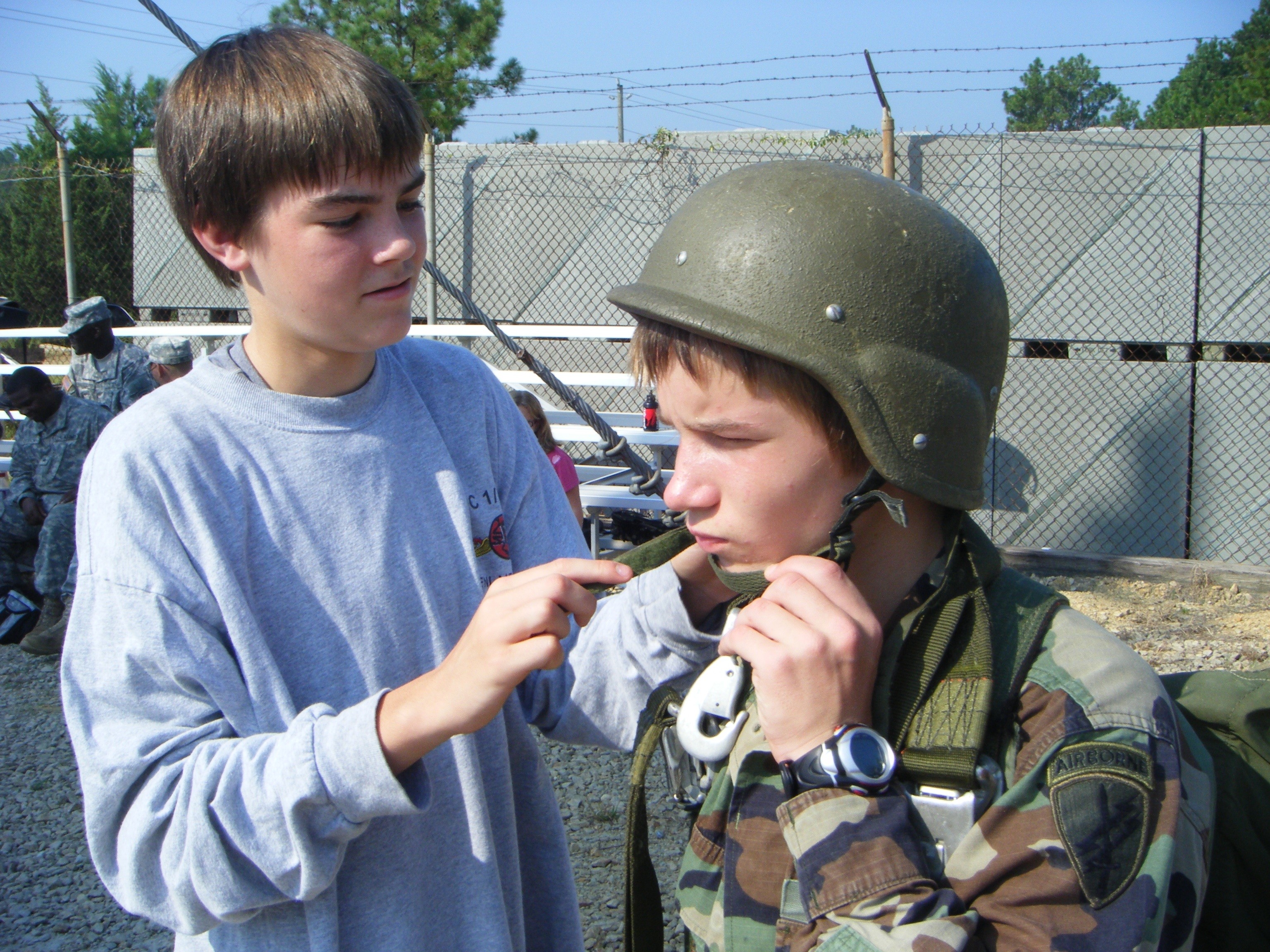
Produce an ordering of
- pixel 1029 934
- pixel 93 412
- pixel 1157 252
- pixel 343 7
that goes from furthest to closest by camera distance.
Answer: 1. pixel 343 7
2. pixel 1157 252
3. pixel 93 412
4. pixel 1029 934

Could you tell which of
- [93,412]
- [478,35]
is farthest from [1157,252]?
[478,35]

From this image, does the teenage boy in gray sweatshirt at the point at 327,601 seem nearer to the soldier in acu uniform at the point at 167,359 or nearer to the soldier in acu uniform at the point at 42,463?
the soldier in acu uniform at the point at 42,463

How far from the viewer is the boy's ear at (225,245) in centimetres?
150

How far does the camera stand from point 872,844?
43.4 inches

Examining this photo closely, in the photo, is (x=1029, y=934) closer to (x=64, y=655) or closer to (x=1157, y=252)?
(x=64, y=655)

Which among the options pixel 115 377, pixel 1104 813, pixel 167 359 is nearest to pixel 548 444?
pixel 167 359

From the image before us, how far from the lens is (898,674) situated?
1.27 metres

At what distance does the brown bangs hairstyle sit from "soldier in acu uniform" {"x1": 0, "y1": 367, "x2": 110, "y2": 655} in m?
6.62

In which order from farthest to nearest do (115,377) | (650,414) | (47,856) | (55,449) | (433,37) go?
1. (433,37)
2. (115,377)
3. (650,414)
4. (55,449)
5. (47,856)

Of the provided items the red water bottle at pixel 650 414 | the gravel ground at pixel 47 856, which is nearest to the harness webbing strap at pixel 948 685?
the gravel ground at pixel 47 856

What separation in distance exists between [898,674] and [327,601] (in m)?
0.78

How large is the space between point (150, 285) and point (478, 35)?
16.2 meters

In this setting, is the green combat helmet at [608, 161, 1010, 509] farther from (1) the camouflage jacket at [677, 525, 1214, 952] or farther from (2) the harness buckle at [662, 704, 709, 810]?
(2) the harness buckle at [662, 704, 709, 810]

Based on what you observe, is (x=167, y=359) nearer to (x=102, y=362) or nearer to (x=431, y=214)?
(x=102, y=362)
